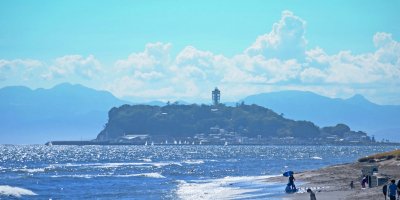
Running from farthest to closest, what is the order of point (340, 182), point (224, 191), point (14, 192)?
point (14, 192) < point (224, 191) < point (340, 182)

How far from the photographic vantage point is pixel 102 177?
8856 cm

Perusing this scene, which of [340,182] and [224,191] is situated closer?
[340,182]

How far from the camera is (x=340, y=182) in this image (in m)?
60.2

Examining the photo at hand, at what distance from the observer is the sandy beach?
44594 mm

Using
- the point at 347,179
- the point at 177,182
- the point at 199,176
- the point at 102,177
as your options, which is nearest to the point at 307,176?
the point at 347,179

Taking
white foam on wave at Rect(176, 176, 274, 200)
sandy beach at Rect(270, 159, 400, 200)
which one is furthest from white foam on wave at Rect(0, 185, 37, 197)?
sandy beach at Rect(270, 159, 400, 200)

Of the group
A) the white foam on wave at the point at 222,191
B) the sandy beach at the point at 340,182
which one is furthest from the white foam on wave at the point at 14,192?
the sandy beach at the point at 340,182

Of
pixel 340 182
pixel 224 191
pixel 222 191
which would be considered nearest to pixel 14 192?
pixel 222 191

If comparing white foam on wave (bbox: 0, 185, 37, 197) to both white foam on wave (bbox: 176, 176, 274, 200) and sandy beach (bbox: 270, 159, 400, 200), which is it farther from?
sandy beach (bbox: 270, 159, 400, 200)

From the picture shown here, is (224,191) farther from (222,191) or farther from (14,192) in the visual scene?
(14,192)

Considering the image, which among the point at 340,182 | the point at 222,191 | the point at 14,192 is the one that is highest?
the point at 340,182

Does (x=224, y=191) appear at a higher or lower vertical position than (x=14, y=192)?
higher

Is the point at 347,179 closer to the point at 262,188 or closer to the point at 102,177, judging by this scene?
the point at 262,188

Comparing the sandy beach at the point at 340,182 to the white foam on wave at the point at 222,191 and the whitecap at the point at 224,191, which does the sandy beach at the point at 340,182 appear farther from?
the white foam on wave at the point at 222,191
